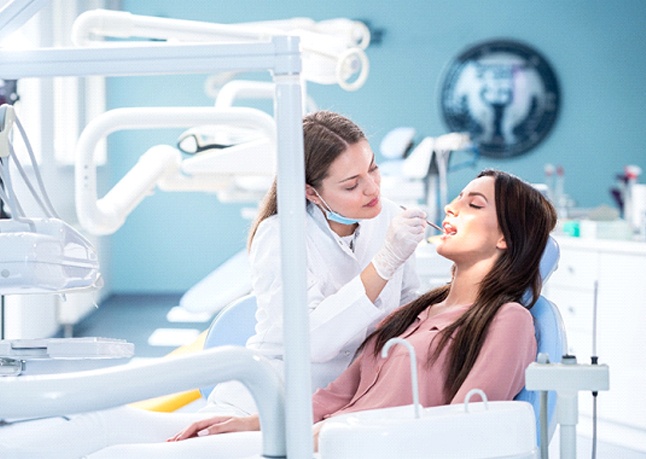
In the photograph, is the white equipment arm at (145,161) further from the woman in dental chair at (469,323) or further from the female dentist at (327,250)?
the woman in dental chair at (469,323)

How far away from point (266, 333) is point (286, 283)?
0.78 m

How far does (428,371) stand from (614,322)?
80.8 inches

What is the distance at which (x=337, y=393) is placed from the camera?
6.06 feet

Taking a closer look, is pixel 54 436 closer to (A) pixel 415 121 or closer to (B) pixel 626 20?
(A) pixel 415 121

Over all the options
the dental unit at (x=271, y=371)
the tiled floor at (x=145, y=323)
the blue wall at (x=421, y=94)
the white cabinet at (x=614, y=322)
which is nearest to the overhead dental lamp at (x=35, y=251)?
the dental unit at (x=271, y=371)

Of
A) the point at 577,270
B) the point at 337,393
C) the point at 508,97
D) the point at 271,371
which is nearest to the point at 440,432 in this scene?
the point at 271,371

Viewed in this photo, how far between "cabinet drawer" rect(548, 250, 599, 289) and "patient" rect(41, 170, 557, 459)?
6.06 feet

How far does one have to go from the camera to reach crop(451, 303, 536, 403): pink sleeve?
1.56 metres

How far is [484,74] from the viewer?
718cm

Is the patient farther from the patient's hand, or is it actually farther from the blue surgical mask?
the blue surgical mask

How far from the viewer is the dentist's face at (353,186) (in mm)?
1919

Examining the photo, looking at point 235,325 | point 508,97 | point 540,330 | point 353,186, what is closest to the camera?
point 540,330

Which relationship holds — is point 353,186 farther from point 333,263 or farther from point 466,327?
point 466,327

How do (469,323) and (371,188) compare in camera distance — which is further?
(371,188)
